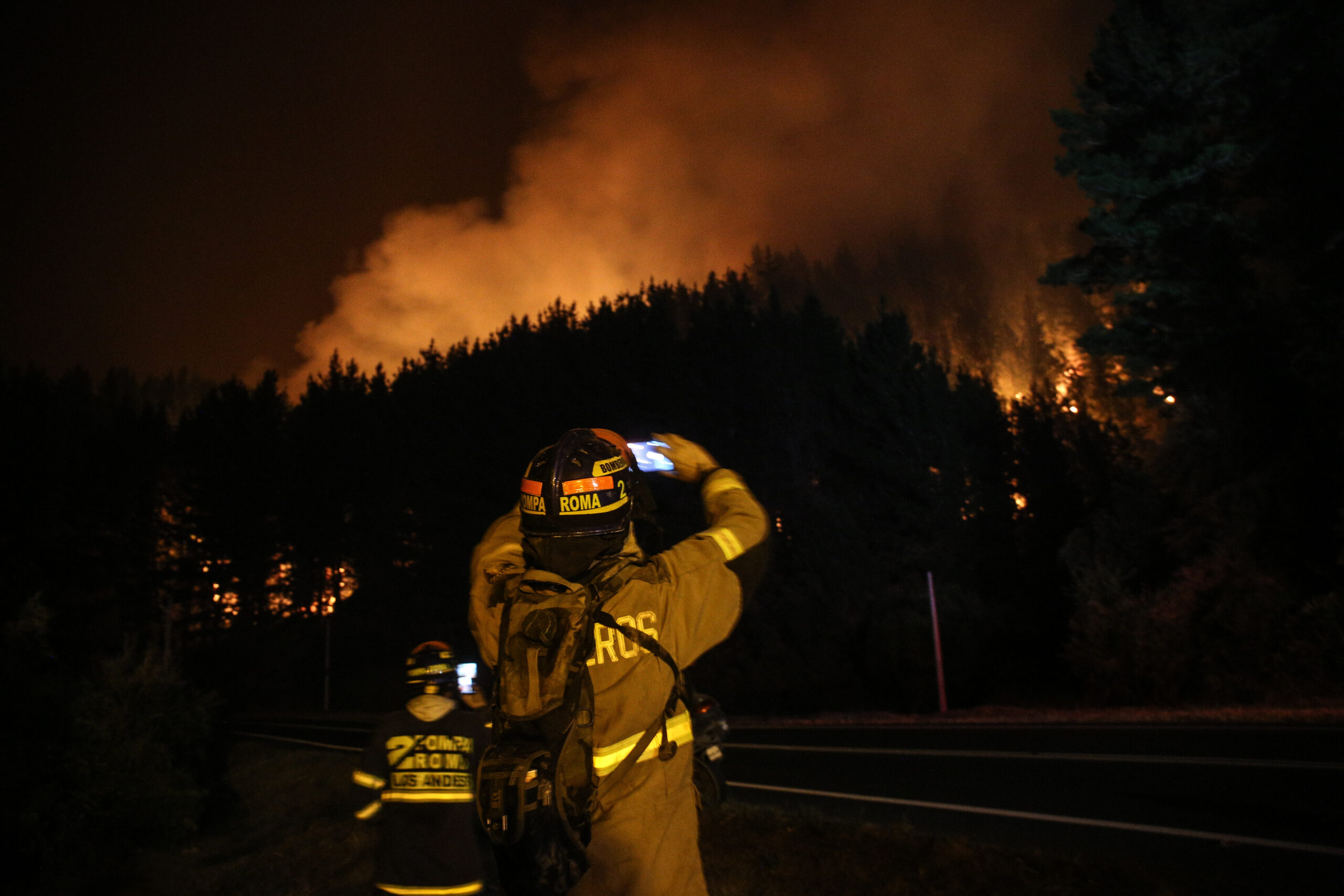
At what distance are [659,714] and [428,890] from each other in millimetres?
2568

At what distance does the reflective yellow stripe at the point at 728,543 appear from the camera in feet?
7.68

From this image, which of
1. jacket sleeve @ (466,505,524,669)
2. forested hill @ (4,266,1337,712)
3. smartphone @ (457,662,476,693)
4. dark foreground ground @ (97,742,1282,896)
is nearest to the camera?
jacket sleeve @ (466,505,524,669)

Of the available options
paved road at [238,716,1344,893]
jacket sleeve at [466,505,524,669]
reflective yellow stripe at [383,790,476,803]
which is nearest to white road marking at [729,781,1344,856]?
paved road at [238,716,1344,893]

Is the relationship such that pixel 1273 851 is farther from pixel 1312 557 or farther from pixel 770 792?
pixel 1312 557

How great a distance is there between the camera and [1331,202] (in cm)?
1705

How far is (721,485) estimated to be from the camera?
2.55 meters

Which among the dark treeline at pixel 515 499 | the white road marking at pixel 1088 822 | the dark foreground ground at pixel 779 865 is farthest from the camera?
the dark treeline at pixel 515 499

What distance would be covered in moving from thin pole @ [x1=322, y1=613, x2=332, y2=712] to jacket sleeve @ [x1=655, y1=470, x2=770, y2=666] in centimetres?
4150

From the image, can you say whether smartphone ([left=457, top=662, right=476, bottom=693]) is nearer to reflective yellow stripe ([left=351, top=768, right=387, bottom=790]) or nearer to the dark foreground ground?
reflective yellow stripe ([left=351, top=768, right=387, bottom=790])

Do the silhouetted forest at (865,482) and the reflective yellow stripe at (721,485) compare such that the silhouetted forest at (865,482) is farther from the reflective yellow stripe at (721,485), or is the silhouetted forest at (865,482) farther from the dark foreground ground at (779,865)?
the dark foreground ground at (779,865)

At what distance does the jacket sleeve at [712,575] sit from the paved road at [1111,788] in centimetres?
482

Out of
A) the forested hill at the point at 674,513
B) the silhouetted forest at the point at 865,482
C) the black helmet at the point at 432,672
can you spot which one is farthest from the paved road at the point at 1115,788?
the forested hill at the point at 674,513

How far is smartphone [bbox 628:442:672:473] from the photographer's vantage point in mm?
2584

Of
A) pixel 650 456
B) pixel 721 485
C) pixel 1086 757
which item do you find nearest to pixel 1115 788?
pixel 1086 757
